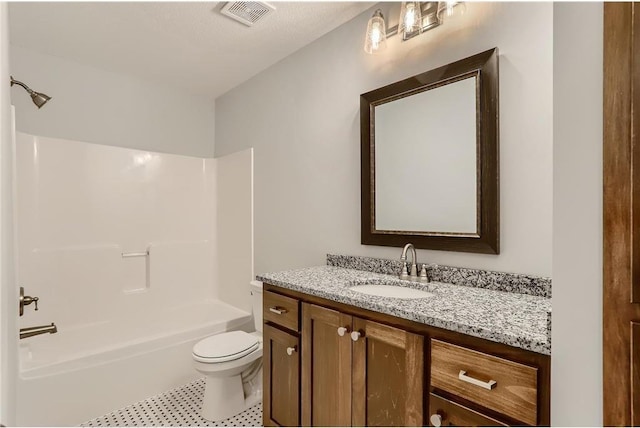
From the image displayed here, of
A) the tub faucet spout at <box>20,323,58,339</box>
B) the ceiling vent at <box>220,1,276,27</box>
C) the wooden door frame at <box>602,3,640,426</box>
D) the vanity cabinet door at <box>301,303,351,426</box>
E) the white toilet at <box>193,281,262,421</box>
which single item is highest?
the ceiling vent at <box>220,1,276,27</box>

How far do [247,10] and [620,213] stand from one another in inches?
80.4

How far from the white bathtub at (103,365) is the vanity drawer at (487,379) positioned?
2029mm

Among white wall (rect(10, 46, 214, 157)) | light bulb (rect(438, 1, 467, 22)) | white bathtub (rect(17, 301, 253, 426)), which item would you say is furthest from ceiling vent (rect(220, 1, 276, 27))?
white bathtub (rect(17, 301, 253, 426))

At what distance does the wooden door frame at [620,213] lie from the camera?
0.63m

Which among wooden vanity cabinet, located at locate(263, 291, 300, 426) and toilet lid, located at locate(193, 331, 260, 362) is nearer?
wooden vanity cabinet, located at locate(263, 291, 300, 426)

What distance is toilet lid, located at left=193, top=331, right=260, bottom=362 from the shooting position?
207 cm

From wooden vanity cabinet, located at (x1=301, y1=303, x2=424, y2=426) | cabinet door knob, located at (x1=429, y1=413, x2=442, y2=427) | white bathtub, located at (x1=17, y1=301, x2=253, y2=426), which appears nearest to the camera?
cabinet door knob, located at (x1=429, y1=413, x2=442, y2=427)

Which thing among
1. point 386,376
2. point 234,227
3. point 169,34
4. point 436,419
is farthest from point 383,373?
point 169,34

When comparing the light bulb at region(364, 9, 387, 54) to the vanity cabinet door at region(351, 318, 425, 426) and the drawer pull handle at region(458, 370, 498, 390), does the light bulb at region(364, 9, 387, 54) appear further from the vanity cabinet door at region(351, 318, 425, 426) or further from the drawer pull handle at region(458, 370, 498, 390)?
the drawer pull handle at region(458, 370, 498, 390)

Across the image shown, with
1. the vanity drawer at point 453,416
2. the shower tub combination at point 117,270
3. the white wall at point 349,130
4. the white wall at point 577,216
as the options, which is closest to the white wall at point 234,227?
the shower tub combination at point 117,270

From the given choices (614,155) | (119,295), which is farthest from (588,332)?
(119,295)

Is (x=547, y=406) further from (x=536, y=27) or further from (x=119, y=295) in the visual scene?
(x=119, y=295)

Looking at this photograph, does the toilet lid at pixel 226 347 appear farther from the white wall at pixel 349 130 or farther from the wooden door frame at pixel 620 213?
the wooden door frame at pixel 620 213

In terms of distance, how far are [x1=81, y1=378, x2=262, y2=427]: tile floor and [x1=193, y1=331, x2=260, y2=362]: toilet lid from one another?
39 cm
